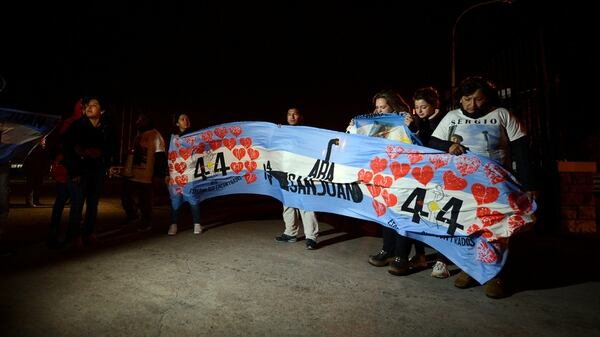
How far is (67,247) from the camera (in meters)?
Answer: 4.59

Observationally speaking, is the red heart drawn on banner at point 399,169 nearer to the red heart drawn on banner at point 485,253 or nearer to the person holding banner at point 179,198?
the red heart drawn on banner at point 485,253

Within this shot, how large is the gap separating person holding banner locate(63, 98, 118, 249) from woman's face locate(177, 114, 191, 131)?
1058 millimetres

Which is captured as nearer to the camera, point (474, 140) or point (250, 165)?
point (474, 140)

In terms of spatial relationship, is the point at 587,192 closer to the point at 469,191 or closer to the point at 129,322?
the point at 469,191

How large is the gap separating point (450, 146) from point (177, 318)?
2939 mm

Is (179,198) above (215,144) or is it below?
below

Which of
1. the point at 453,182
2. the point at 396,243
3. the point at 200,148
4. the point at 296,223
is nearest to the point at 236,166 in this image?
the point at 200,148

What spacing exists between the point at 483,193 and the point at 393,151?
985mm

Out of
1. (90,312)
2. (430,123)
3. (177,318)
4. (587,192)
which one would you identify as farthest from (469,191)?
(587,192)

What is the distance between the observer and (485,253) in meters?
3.19

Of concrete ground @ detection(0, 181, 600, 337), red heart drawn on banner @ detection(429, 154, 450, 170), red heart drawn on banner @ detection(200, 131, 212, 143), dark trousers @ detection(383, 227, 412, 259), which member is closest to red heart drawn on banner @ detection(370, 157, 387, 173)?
red heart drawn on banner @ detection(429, 154, 450, 170)

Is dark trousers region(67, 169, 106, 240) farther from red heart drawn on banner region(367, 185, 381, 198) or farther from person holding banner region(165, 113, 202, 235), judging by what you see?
red heart drawn on banner region(367, 185, 381, 198)

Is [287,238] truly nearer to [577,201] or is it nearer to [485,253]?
[485,253]

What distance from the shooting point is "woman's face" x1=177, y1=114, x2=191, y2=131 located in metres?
5.68
